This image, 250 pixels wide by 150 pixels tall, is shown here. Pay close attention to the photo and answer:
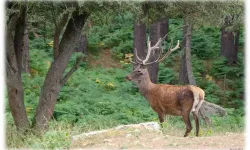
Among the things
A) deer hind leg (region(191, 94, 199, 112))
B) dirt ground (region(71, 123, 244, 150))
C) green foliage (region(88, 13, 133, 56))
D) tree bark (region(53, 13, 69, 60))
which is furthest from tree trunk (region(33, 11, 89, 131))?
green foliage (region(88, 13, 133, 56))

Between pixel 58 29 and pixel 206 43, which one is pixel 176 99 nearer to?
pixel 58 29

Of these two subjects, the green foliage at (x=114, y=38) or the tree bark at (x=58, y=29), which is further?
the green foliage at (x=114, y=38)

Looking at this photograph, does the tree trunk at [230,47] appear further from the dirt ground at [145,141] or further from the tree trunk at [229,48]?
the dirt ground at [145,141]

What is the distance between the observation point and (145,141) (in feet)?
26.3

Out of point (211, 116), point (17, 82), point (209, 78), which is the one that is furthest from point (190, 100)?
point (209, 78)

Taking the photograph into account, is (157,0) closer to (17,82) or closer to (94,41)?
(17,82)

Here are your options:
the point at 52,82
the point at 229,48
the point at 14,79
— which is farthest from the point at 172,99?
the point at 229,48

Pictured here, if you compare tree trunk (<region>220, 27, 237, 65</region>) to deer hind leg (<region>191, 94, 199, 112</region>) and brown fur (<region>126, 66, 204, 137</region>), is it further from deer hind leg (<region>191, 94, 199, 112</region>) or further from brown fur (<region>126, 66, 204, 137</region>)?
deer hind leg (<region>191, 94, 199, 112</region>)

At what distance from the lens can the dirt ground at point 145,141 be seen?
299 inches

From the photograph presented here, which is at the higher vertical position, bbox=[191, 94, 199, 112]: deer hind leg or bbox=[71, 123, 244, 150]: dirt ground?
bbox=[191, 94, 199, 112]: deer hind leg

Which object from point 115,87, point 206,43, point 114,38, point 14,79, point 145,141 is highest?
point 14,79

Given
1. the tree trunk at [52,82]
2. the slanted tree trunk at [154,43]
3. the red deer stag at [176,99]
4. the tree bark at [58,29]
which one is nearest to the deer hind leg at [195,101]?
the red deer stag at [176,99]

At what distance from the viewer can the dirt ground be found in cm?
759

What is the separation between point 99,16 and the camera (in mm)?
10773
